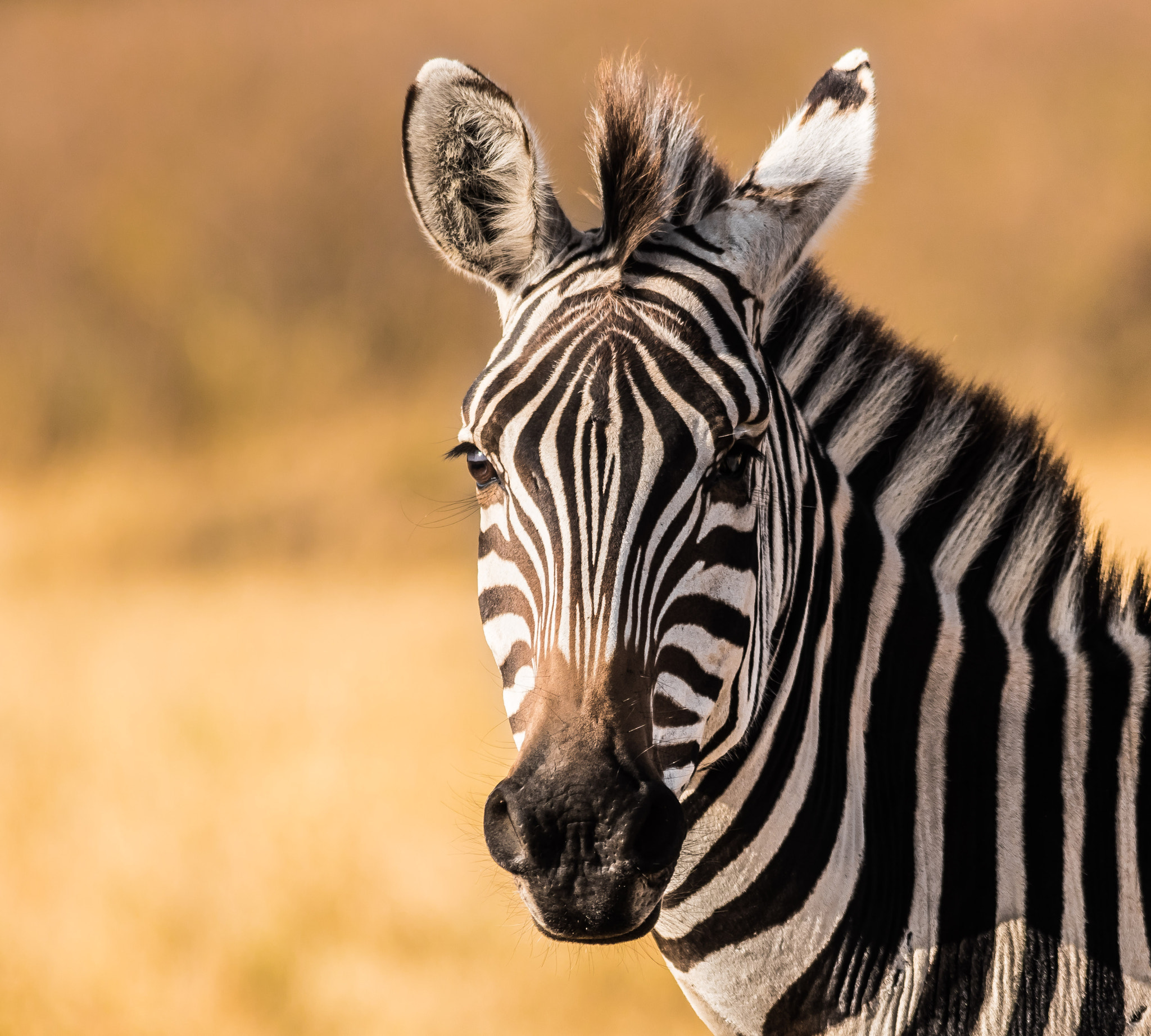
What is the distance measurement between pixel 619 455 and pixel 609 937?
1027 mm

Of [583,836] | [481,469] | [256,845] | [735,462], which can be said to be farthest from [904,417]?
[256,845]

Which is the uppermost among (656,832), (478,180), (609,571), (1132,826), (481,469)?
(478,180)

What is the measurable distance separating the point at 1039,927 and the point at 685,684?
1172mm

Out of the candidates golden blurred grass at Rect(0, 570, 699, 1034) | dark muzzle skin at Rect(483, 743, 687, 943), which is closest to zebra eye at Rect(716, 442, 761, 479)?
dark muzzle skin at Rect(483, 743, 687, 943)

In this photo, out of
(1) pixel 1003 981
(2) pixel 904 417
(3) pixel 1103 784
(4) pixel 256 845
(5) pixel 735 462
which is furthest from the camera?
(4) pixel 256 845

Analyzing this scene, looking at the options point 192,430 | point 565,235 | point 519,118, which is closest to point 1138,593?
point 565,235

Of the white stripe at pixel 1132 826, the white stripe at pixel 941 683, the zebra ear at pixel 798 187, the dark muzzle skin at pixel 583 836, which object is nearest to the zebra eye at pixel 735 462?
the zebra ear at pixel 798 187

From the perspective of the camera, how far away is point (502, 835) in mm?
1985

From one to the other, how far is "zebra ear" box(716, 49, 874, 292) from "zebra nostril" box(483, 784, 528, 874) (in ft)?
4.89

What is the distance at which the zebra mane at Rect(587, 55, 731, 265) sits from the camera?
2402mm

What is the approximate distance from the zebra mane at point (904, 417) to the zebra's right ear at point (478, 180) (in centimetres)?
86

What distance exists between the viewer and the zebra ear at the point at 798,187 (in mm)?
2557

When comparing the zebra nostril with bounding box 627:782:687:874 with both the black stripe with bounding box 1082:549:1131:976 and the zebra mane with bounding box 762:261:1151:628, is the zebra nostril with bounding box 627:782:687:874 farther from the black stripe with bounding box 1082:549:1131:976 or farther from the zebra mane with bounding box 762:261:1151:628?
the zebra mane with bounding box 762:261:1151:628

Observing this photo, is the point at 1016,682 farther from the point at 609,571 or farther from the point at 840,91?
the point at 840,91
